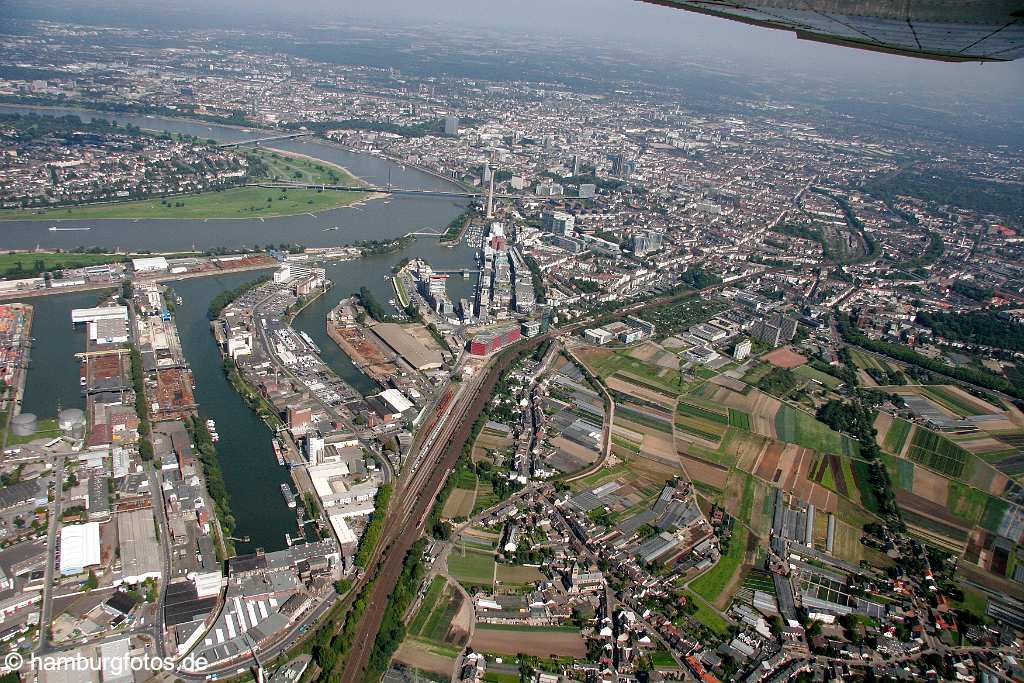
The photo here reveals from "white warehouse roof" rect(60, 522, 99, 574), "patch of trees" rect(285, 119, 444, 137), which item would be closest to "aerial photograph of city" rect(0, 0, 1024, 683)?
"white warehouse roof" rect(60, 522, 99, 574)

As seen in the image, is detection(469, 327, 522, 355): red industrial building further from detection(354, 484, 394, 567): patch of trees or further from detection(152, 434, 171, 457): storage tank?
detection(152, 434, 171, 457): storage tank

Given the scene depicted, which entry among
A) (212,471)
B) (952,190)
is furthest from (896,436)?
(952,190)

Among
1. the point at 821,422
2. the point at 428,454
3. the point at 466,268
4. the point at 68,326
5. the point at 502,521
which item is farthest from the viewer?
the point at 466,268

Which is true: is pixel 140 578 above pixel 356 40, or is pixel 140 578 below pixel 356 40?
below

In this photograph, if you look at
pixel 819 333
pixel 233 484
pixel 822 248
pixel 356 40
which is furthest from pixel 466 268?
pixel 356 40

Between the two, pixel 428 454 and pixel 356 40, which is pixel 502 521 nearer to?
pixel 428 454

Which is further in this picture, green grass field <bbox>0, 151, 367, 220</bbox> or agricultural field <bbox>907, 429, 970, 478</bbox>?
green grass field <bbox>0, 151, 367, 220</bbox>
